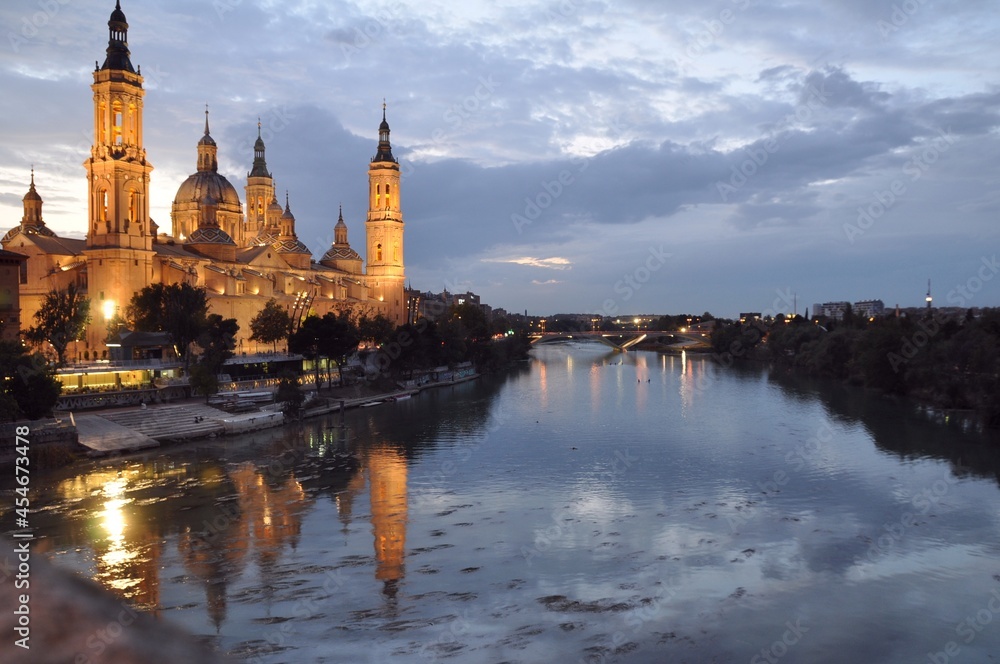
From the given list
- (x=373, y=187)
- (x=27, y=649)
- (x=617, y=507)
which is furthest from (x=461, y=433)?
(x=373, y=187)

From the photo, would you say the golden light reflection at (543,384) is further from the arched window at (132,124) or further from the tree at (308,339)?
the arched window at (132,124)

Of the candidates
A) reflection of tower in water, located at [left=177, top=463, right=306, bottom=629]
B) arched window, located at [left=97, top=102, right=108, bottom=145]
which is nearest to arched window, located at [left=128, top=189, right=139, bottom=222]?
arched window, located at [left=97, top=102, right=108, bottom=145]

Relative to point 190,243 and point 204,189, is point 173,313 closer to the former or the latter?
point 190,243

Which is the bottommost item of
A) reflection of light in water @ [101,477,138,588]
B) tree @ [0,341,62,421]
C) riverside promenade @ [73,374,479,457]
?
reflection of light in water @ [101,477,138,588]

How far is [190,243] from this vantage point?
49156 millimetres

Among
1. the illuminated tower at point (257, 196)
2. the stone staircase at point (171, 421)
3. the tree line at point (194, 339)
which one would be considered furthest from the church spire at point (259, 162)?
the stone staircase at point (171, 421)

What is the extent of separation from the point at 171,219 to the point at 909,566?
177ft

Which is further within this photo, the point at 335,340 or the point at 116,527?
the point at 335,340

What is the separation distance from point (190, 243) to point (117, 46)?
13.9m

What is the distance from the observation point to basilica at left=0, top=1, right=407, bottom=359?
125 feet

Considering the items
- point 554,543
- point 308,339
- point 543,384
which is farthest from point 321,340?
point 554,543

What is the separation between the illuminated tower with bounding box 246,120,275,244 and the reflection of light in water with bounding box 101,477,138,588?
4951cm

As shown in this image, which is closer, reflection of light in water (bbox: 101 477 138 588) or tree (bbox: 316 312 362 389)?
reflection of light in water (bbox: 101 477 138 588)

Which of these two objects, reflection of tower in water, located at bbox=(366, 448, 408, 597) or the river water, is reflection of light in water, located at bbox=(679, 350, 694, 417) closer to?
the river water
